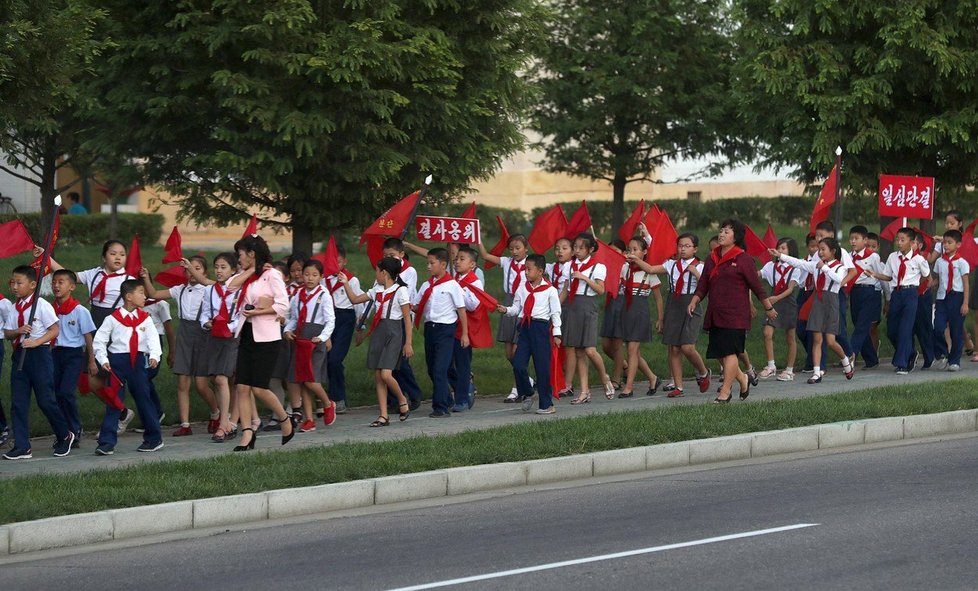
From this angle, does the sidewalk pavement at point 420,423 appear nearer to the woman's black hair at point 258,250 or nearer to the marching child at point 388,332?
the marching child at point 388,332

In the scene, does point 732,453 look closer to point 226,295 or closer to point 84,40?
point 226,295

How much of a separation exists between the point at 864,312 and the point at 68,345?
9.68 meters

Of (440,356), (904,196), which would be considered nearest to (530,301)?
(440,356)

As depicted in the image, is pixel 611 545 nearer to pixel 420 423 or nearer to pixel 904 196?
pixel 420 423

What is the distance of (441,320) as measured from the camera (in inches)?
539

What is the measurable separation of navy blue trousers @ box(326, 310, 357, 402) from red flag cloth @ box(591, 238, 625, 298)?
253cm

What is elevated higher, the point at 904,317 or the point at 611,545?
the point at 904,317

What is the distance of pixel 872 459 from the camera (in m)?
11.4

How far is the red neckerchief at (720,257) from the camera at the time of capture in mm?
13625

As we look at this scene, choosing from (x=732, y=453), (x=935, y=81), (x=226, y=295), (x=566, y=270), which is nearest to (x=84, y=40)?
(x=226, y=295)

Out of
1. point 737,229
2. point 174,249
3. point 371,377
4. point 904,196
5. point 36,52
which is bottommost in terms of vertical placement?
point 371,377

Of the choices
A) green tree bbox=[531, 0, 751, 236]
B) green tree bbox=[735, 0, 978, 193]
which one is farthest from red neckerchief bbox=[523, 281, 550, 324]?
green tree bbox=[531, 0, 751, 236]

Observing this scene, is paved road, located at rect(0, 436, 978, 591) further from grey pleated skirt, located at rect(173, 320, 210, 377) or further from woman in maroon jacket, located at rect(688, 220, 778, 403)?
grey pleated skirt, located at rect(173, 320, 210, 377)

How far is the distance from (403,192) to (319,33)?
104 inches
